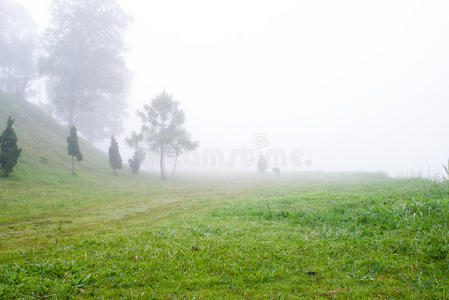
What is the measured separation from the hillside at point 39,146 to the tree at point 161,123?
7108mm

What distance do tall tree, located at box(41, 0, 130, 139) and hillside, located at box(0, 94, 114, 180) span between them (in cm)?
479

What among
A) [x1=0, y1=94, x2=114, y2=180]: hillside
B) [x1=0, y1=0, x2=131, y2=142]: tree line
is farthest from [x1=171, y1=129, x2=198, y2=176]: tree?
[x1=0, y1=0, x2=131, y2=142]: tree line

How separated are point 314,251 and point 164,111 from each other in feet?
100.0

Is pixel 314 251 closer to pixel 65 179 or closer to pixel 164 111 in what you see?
pixel 65 179

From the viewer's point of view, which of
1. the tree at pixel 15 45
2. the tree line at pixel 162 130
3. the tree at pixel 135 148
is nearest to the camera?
the tree at pixel 135 148

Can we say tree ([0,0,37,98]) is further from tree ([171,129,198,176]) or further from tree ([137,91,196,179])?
tree ([171,129,198,176])

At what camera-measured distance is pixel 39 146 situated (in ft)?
74.5

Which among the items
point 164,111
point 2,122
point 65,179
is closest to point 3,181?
point 65,179

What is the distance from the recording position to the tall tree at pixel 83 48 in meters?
33.6

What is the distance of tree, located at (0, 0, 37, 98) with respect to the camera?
43.7 metres

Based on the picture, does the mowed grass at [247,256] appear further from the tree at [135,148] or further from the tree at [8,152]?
the tree at [135,148]

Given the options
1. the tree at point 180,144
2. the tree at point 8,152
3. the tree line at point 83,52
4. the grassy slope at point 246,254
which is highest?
the tree line at point 83,52

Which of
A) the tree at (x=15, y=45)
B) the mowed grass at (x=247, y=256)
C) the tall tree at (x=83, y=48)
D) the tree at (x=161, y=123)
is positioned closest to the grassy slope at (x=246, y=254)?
Answer: the mowed grass at (x=247, y=256)

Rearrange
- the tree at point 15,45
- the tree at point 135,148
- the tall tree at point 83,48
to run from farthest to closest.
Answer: the tree at point 15,45 < the tall tree at point 83,48 < the tree at point 135,148
